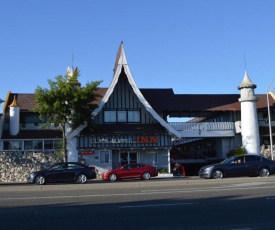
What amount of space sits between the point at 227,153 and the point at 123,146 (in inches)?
400

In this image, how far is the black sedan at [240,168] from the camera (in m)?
25.2

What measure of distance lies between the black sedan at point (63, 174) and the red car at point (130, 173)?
263 cm

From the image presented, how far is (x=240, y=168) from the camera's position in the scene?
2547 centimetres

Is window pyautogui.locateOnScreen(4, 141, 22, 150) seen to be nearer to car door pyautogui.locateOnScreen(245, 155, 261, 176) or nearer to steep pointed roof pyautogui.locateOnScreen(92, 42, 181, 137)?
steep pointed roof pyautogui.locateOnScreen(92, 42, 181, 137)

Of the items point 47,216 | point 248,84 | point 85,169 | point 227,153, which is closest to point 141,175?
point 85,169

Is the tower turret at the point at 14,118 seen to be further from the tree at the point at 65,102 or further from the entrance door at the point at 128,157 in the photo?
the entrance door at the point at 128,157

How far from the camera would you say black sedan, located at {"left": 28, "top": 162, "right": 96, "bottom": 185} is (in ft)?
85.5

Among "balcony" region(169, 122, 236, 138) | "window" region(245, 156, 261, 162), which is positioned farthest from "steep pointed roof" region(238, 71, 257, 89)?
"window" region(245, 156, 261, 162)

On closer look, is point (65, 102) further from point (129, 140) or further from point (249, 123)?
point (249, 123)

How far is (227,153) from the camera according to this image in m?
38.6

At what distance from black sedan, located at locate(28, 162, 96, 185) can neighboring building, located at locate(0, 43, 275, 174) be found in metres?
7.96

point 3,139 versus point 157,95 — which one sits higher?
point 157,95

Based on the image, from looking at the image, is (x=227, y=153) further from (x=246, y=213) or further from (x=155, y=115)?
(x=246, y=213)

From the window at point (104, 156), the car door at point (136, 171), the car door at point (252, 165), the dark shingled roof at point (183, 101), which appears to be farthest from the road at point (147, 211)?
the dark shingled roof at point (183, 101)
